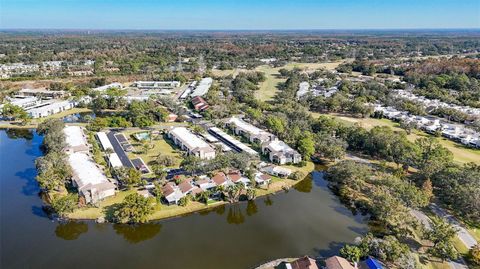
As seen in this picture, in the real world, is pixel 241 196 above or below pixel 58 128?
below

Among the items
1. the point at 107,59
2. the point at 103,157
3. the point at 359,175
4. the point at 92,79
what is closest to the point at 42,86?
the point at 92,79

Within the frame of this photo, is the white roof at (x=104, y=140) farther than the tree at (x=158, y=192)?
Yes

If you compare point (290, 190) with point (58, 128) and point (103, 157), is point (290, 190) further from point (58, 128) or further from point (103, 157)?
point (58, 128)

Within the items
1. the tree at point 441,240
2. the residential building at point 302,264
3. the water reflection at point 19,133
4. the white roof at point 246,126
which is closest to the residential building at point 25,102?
the water reflection at point 19,133

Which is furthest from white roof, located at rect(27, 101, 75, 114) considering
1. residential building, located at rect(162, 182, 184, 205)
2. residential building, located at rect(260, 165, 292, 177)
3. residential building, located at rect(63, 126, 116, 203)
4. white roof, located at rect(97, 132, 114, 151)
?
residential building, located at rect(260, 165, 292, 177)

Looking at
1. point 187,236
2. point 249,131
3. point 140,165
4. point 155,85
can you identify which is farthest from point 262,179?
point 155,85

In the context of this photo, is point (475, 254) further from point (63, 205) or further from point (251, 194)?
point (63, 205)

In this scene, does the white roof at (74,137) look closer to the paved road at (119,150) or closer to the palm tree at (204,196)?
the paved road at (119,150)
